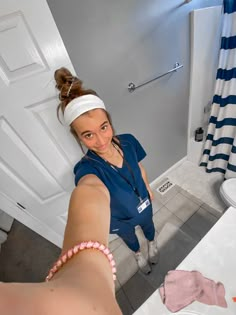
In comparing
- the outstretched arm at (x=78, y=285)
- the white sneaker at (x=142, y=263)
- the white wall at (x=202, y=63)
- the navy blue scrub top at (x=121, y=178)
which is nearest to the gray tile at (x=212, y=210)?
the white wall at (x=202, y=63)

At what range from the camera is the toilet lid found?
1.25 meters

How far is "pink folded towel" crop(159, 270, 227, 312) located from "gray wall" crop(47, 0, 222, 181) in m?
0.95

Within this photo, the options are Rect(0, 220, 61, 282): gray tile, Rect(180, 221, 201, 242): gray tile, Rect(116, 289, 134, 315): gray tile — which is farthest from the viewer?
Rect(0, 220, 61, 282): gray tile

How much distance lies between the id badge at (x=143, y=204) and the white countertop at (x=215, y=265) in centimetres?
31

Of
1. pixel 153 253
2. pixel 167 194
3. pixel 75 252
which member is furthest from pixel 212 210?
pixel 75 252

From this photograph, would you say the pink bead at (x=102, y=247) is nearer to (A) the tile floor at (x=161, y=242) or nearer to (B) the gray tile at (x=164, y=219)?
(A) the tile floor at (x=161, y=242)

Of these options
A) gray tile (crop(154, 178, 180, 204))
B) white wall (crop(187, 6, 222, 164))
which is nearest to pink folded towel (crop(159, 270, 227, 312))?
gray tile (crop(154, 178, 180, 204))

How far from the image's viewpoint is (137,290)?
1.23m

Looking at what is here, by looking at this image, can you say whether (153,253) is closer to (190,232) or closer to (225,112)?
(190,232)

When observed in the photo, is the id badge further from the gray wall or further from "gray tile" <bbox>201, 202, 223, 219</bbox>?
"gray tile" <bbox>201, 202, 223, 219</bbox>

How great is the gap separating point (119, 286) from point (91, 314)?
3.97ft

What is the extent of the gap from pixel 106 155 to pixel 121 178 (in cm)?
13

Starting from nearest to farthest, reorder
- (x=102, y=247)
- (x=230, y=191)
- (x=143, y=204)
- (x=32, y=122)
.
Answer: (x=102, y=247)
(x=32, y=122)
(x=143, y=204)
(x=230, y=191)

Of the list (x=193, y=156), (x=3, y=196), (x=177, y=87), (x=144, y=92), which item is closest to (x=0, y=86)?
(x=3, y=196)
